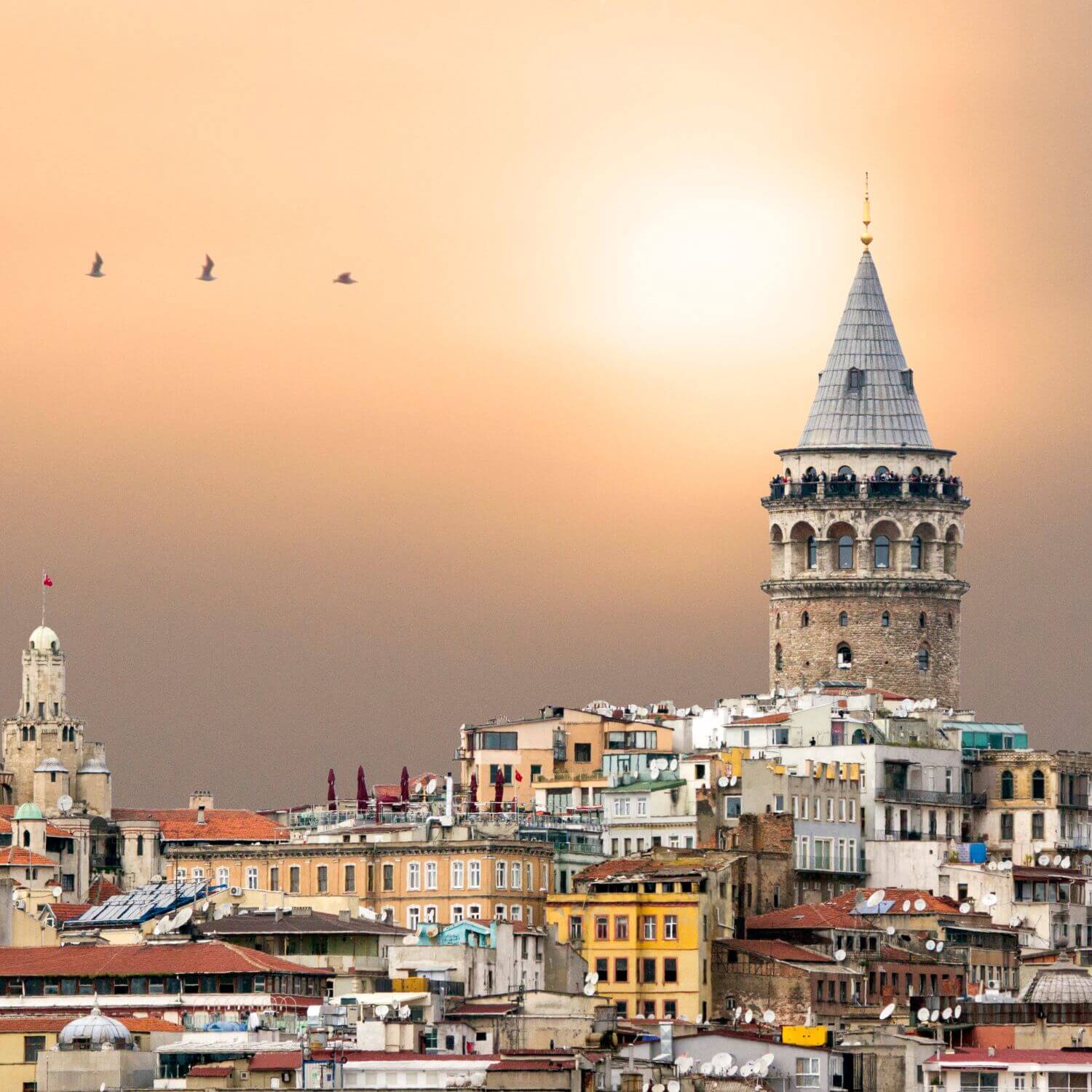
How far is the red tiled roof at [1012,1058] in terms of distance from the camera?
13138cm

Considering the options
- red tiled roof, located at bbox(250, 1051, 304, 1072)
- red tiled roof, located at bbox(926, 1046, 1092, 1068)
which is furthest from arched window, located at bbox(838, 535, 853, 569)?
red tiled roof, located at bbox(250, 1051, 304, 1072)

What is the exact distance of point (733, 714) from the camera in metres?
183

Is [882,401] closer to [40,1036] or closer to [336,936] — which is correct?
[336,936]

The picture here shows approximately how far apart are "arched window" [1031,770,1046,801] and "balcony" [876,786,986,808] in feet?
5.78

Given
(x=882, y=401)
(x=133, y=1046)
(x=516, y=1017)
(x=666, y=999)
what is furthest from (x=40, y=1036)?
(x=882, y=401)

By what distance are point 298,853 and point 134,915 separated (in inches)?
328

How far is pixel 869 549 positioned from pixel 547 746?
52.2ft

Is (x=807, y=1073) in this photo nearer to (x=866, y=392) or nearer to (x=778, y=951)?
(x=778, y=951)

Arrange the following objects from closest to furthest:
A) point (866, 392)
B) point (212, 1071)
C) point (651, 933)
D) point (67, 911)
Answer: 1. point (212, 1071)
2. point (651, 933)
3. point (67, 911)
4. point (866, 392)

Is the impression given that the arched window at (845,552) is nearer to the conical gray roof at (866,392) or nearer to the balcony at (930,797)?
the conical gray roof at (866,392)

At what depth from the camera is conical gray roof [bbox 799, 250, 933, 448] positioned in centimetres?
19162

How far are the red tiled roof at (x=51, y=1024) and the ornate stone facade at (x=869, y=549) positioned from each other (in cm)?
5643

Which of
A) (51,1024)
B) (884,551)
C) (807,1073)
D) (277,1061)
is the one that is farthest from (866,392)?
(277,1061)

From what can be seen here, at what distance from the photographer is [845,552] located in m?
191
